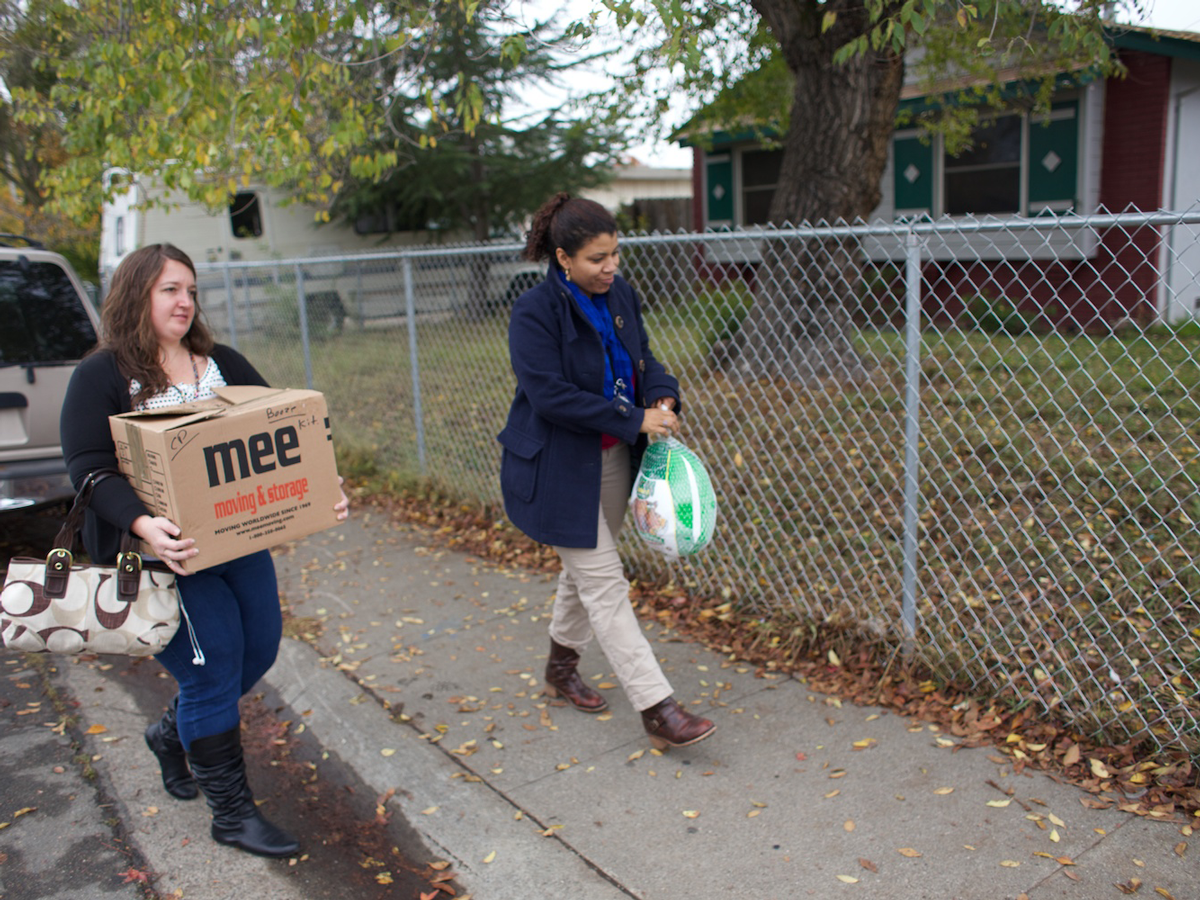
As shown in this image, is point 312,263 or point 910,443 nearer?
point 910,443

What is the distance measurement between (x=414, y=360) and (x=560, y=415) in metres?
3.58

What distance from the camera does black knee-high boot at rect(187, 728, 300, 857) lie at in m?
2.76

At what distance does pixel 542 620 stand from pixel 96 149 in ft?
16.6

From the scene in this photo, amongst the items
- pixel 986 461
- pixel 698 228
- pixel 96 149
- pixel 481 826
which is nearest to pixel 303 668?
pixel 481 826

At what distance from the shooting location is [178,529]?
7.98 ft

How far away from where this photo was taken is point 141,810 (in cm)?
313

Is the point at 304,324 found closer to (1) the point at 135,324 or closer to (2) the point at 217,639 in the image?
(1) the point at 135,324

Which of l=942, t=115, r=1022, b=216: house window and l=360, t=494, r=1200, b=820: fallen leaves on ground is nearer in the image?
l=360, t=494, r=1200, b=820: fallen leaves on ground

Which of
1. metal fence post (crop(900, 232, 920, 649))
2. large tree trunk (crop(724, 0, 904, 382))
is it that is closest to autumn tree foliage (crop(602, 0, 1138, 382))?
large tree trunk (crop(724, 0, 904, 382))

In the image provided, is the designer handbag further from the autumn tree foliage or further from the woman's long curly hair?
the autumn tree foliage

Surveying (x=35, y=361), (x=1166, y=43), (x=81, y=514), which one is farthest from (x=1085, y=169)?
(x=81, y=514)

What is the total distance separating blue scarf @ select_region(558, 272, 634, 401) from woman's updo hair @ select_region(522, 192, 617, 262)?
131 mm

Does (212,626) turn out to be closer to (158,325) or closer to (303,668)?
(158,325)

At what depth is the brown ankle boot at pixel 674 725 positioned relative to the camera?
3.14 metres
